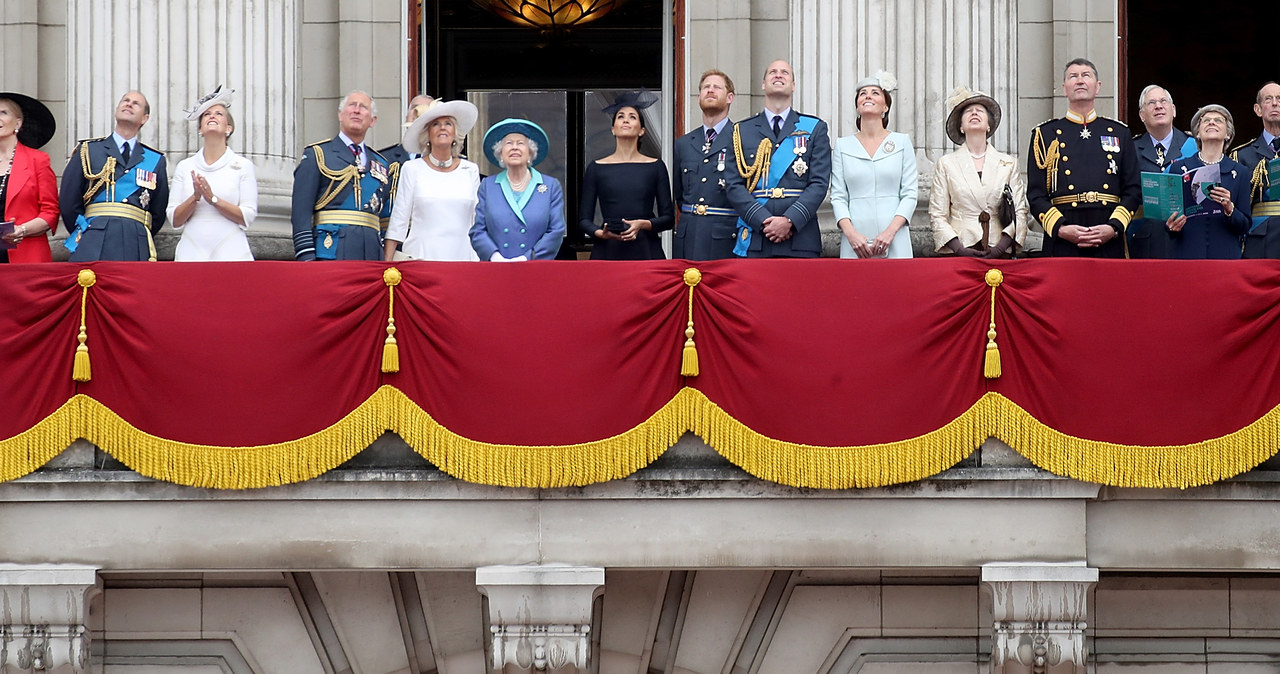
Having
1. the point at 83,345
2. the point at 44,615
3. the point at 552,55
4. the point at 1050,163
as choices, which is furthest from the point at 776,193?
the point at 552,55

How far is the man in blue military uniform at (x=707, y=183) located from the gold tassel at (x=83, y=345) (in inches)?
143

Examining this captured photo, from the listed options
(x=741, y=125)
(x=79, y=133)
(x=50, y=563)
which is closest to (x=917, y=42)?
(x=741, y=125)

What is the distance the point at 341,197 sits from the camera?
12.5 m

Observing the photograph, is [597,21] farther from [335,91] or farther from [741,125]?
[741,125]

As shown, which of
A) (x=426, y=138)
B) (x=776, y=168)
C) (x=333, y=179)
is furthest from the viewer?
(x=426, y=138)

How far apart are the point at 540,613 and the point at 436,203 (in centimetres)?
288

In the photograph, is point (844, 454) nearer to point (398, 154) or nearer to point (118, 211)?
point (398, 154)

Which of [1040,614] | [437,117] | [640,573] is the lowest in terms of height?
[1040,614]

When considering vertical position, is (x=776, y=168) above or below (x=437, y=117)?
below

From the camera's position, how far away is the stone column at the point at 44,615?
37.0 feet

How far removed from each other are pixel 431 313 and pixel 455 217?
1.46m

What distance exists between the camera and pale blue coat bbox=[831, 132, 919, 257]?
41.0 ft

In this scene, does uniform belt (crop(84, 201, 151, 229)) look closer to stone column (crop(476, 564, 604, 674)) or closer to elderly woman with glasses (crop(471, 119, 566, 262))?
elderly woman with glasses (crop(471, 119, 566, 262))

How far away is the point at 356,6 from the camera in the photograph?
51.0 feet
